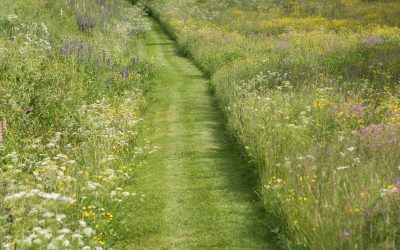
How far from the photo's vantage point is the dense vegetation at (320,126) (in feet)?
18.7

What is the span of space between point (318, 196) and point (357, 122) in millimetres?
3431

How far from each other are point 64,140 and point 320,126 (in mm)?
4510

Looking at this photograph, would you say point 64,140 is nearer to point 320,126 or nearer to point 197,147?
point 197,147

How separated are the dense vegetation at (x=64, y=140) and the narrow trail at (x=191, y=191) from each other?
0.36 metres

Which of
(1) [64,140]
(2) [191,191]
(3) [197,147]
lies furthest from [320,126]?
(1) [64,140]

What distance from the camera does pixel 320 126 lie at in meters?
9.48

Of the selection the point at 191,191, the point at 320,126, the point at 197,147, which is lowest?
the point at 197,147

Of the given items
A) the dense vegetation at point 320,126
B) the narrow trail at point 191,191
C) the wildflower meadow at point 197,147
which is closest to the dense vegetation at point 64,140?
the wildflower meadow at point 197,147

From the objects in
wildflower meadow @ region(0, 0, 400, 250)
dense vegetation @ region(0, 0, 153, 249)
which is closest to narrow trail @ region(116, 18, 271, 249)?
wildflower meadow @ region(0, 0, 400, 250)

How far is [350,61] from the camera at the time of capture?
15258mm

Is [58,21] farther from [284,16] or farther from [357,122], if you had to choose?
[284,16]

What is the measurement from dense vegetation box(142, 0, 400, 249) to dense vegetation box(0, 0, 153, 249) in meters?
2.17

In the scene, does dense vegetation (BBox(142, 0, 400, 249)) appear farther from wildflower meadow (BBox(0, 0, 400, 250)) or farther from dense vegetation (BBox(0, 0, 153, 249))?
dense vegetation (BBox(0, 0, 153, 249))

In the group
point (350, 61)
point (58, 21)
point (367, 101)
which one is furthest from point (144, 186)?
point (58, 21)
